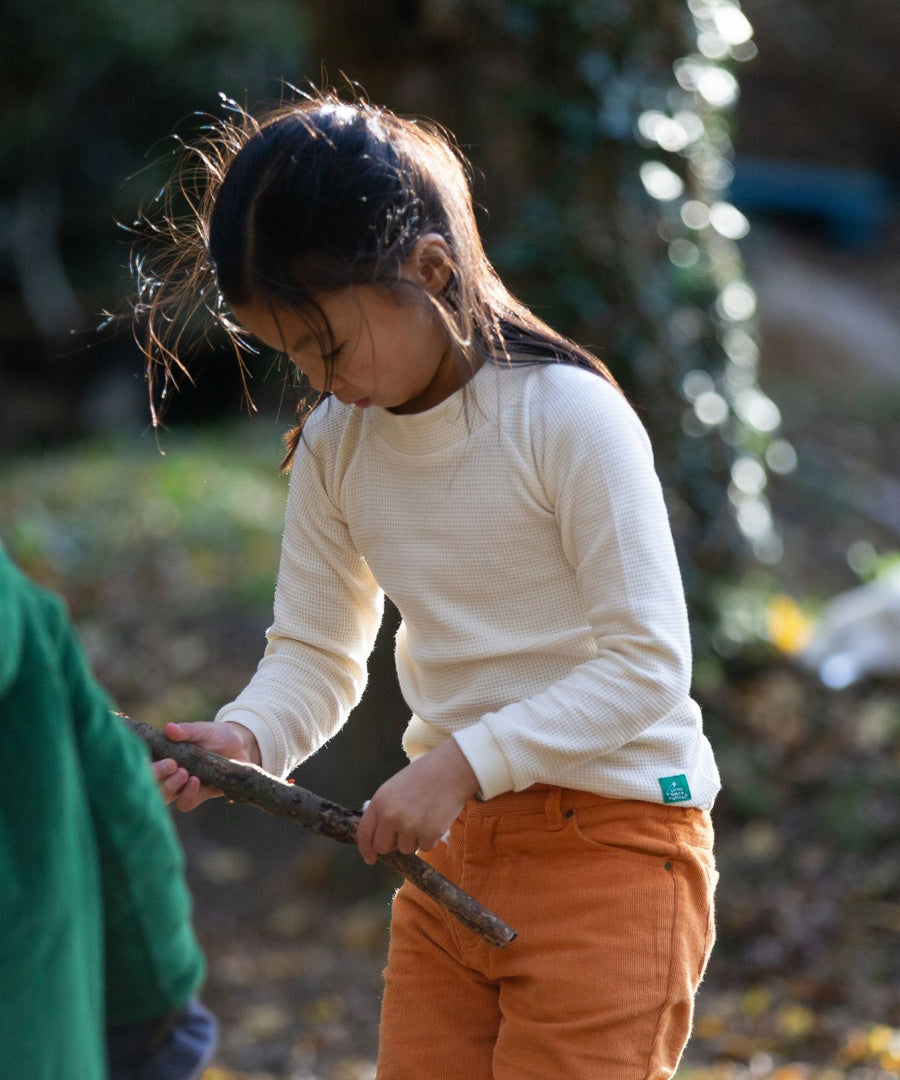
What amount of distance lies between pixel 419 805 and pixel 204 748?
0.30 metres

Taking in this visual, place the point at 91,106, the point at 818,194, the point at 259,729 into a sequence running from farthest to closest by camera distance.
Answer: the point at 818,194
the point at 91,106
the point at 259,729

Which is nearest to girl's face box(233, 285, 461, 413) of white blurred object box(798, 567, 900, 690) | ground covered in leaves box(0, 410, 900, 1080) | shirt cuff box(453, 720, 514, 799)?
shirt cuff box(453, 720, 514, 799)

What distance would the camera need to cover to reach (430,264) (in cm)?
173

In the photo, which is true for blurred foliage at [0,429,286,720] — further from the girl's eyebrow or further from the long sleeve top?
the girl's eyebrow

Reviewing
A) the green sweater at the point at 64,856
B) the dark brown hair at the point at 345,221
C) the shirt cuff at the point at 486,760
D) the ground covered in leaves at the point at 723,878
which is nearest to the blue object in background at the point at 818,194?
the ground covered in leaves at the point at 723,878

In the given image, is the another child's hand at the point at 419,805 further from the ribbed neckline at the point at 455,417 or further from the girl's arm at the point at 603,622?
the ribbed neckline at the point at 455,417

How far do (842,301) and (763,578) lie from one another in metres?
7.79

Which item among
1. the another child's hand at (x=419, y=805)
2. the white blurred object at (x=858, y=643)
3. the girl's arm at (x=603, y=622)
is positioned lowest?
the white blurred object at (x=858, y=643)

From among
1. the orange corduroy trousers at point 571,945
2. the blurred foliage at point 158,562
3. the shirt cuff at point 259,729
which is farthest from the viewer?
the blurred foliage at point 158,562

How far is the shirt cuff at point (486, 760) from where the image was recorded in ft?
5.32

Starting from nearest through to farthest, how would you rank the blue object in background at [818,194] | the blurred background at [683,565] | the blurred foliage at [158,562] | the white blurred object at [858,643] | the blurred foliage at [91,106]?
the blurred background at [683,565]
the white blurred object at [858,643]
the blurred foliage at [158,562]
the blurred foliage at [91,106]
the blue object in background at [818,194]

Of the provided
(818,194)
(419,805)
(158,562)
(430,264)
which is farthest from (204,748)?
(818,194)

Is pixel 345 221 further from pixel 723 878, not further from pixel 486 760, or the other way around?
pixel 723 878

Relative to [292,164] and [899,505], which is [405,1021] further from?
[899,505]
